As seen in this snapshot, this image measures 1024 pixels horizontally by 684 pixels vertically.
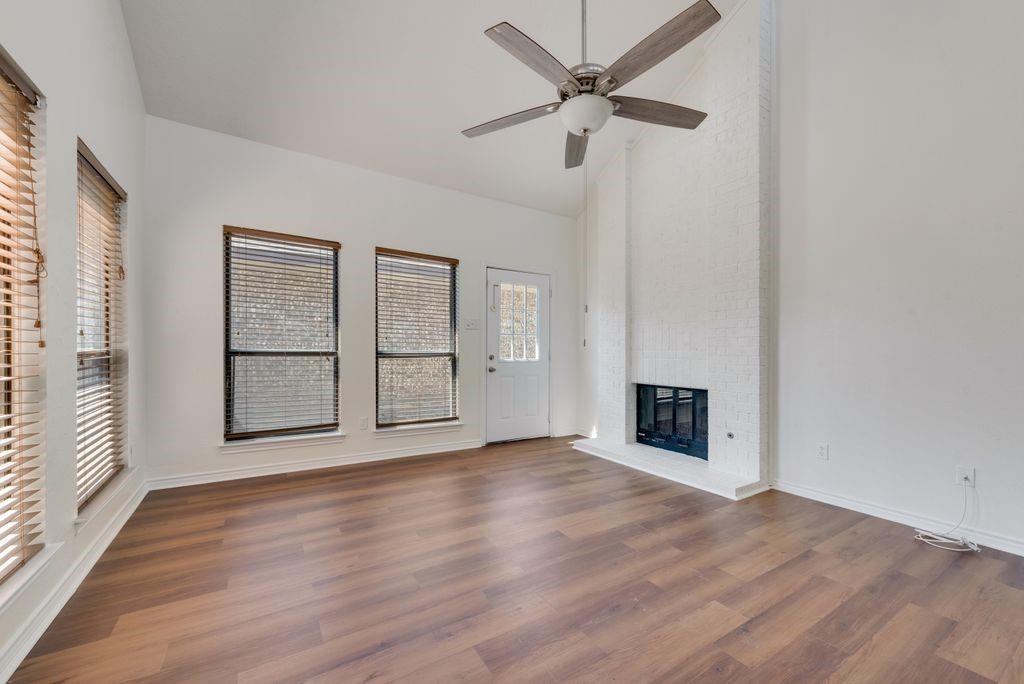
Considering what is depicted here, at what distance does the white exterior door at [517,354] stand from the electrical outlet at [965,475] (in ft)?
12.1

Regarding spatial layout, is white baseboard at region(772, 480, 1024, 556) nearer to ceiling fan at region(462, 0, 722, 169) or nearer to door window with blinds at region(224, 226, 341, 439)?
ceiling fan at region(462, 0, 722, 169)

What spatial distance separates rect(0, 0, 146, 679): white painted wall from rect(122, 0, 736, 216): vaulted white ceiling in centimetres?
50

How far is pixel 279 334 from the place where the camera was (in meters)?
3.87

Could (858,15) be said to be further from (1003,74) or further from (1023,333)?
(1023,333)

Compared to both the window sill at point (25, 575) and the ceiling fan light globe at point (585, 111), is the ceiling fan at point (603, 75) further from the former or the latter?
the window sill at point (25, 575)

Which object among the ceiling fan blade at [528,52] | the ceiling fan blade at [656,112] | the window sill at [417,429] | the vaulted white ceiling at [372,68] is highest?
the vaulted white ceiling at [372,68]

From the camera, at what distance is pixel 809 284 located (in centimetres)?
332

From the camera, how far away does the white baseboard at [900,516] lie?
2.46 m

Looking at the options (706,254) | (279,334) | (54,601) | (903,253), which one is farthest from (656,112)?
(54,601)

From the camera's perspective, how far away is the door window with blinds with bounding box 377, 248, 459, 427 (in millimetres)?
4395

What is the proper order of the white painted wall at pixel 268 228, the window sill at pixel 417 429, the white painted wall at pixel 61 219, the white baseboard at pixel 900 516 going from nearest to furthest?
the white painted wall at pixel 61 219, the white baseboard at pixel 900 516, the white painted wall at pixel 268 228, the window sill at pixel 417 429

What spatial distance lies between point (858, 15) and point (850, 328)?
223 centimetres

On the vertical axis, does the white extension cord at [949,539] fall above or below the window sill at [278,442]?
below

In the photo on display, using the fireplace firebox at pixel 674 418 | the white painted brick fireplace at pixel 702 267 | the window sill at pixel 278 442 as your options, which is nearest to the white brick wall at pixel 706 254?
the white painted brick fireplace at pixel 702 267
